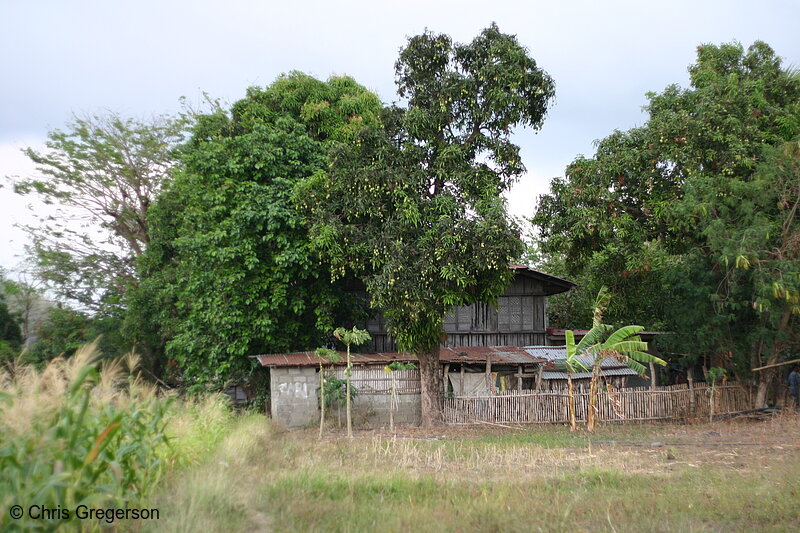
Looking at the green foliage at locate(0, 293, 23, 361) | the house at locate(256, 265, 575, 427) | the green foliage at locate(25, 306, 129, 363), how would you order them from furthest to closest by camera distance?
the green foliage at locate(0, 293, 23, 361) < the green foliage at locate(25, 306, 129, 363) < the house at locate(256, 265, 575, 427)

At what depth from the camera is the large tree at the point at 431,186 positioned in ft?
53.5

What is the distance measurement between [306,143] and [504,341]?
1021 centimetres

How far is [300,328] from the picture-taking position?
21094 mm

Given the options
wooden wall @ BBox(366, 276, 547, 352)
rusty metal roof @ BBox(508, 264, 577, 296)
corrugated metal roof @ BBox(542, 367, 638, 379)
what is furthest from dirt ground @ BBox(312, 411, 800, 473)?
rusty metal roof @ BBox(508, 264, 577, 296)

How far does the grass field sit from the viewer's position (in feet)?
23.0

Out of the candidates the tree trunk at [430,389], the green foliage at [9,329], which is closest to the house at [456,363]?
the tree trunk at [430,389]

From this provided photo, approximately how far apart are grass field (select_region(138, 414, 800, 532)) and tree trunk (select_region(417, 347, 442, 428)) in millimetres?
4107

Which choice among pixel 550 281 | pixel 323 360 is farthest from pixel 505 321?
pixel 323 360

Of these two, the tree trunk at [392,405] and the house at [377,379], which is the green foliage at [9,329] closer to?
the house at [377,379]

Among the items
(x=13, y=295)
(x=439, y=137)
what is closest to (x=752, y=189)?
(x=439, y=137)

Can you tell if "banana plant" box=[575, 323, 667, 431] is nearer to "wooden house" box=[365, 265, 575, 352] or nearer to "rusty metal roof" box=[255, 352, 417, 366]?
"wooden house" box=[365, 265, 575, 352]
